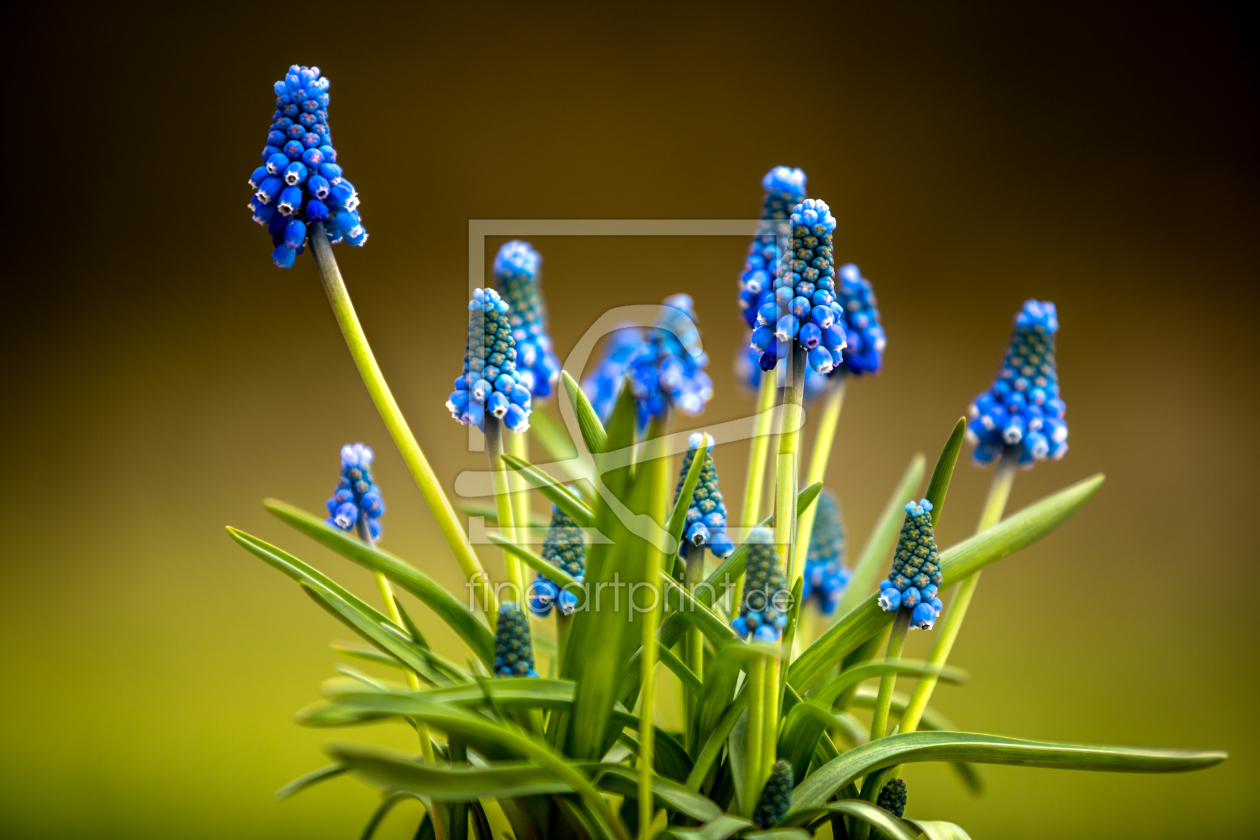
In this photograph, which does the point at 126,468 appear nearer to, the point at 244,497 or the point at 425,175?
the point at 244,497

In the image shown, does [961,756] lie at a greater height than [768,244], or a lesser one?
lesser

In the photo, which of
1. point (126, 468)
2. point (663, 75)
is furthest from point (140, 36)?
point (663, 75)

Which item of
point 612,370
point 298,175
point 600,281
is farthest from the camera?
point 600,281

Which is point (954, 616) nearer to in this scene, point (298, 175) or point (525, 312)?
point (525, 312)

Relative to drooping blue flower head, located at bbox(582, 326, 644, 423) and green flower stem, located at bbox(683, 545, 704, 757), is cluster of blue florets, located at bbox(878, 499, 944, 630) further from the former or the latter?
drooping blue flower head, located at bbox(582, 326, 644, 423)

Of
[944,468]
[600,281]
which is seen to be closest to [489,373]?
[944,468]

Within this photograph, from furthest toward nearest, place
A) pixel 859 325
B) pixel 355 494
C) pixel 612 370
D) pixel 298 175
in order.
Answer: pixel 612 370 → pixel 859 325 → pixel 355 494 → pixel 298 175

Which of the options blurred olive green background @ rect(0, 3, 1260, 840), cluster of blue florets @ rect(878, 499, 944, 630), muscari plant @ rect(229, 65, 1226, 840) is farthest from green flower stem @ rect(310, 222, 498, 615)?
blurred olive green background @ rect(0, 3, 1260, 840)
